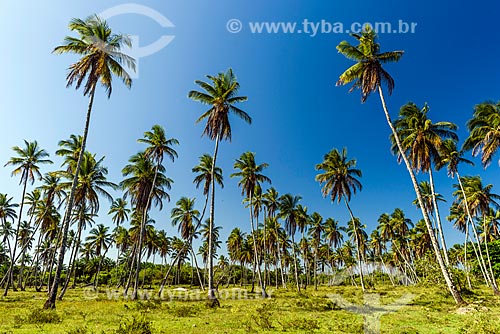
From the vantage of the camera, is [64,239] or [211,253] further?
[211,253]

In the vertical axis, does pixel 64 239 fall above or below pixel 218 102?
below

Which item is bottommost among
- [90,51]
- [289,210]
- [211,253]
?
[211,253]

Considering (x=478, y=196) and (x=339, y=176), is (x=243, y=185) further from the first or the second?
(x=478, y=196)

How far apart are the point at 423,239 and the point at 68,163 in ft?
198

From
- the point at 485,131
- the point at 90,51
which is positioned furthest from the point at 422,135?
the point at 90,51

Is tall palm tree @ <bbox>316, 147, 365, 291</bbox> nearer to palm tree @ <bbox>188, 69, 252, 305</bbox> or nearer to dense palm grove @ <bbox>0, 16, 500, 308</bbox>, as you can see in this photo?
dense palm grove @ <bbox>0, 16, 500, 308</bbox>

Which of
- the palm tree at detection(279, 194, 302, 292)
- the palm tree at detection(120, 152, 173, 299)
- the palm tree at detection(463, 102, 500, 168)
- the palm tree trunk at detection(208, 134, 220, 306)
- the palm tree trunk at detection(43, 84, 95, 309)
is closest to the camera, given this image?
the palm tree trunk at detection(43, 84, 95, 309)

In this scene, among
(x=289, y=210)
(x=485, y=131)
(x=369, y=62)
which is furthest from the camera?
(x=289, y=210)

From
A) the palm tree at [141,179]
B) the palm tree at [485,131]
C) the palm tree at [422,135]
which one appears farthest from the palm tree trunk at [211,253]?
the palm tree at [485,131]

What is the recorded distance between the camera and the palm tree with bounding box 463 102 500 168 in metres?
23.3

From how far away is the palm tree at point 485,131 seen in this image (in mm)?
23297

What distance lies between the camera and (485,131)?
24.6 meters

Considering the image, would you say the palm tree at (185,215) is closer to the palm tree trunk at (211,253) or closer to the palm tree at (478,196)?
the palm tree trunk at (211,253)

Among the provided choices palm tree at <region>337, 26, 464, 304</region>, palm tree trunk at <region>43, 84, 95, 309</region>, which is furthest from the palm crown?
palm tree trunk at <region>43, 84, 95, 309</region>
